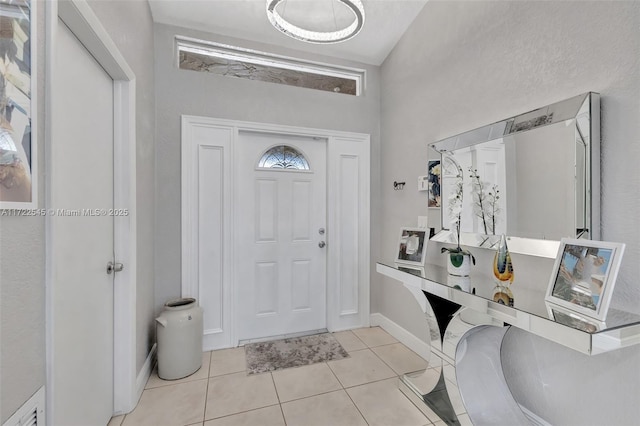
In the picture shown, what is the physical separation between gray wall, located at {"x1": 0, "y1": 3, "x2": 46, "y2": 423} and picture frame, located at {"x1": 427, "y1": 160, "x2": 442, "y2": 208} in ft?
7.52

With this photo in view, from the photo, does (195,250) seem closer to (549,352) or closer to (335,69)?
(335,69)

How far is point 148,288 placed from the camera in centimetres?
216

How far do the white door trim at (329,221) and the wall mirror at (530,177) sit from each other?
39.6 inches

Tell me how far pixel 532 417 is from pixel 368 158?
2.37m

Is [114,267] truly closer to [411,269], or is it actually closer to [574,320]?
[411,269]

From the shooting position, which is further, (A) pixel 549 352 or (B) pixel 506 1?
(B) pixel 506 1

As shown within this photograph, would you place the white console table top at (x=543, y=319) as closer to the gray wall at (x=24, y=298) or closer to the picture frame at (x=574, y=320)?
the picture frame at (x=574, y=320)

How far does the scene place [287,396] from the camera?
1.90 meters

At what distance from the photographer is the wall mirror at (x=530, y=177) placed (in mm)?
1308

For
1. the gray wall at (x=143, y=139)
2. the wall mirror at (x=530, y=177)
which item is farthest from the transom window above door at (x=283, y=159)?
the wall mirror at (x=530, y=177)

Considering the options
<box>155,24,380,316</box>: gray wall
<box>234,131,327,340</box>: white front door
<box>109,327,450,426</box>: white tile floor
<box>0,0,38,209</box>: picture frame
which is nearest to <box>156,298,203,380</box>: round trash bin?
<box>109,327,450,426</box>: white tile floor

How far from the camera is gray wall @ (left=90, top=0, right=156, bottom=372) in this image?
1717mm

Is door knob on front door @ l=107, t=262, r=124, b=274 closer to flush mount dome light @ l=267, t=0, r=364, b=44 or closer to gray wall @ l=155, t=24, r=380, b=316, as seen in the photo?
gray wall @ l=155, t=24, r=380, b=316

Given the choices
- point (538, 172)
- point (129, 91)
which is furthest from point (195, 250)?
point (538, 172)
